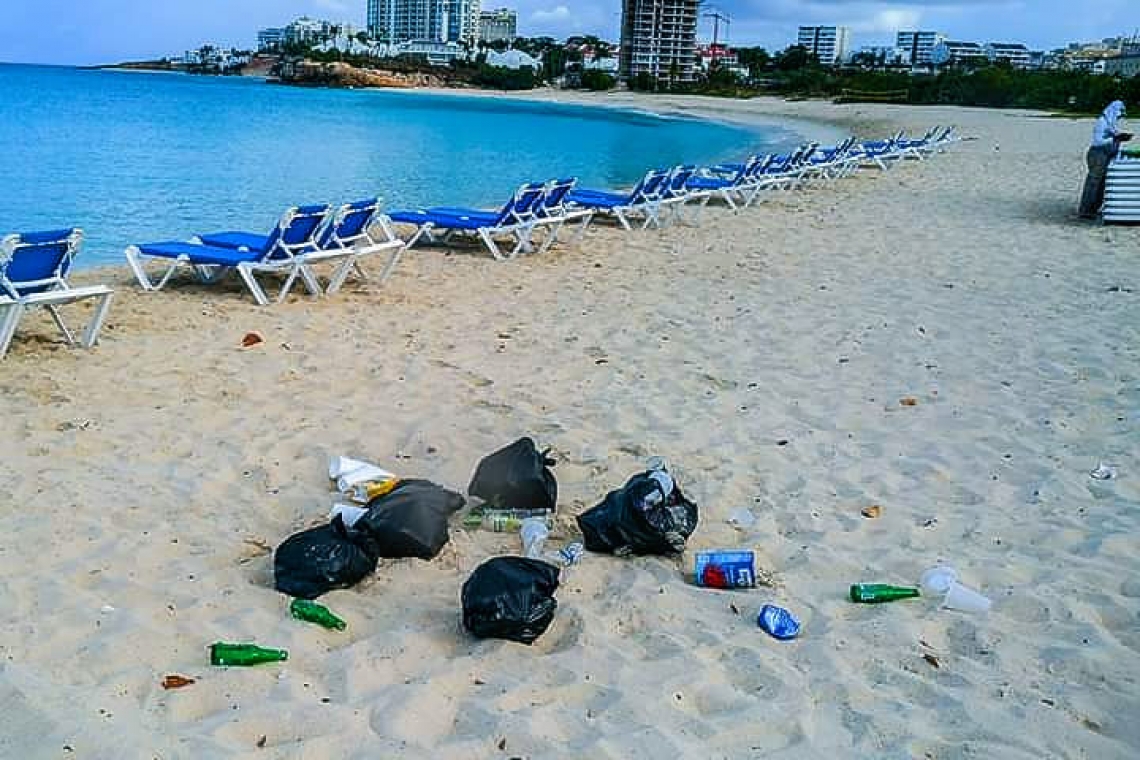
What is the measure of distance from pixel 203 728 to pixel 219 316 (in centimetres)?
498

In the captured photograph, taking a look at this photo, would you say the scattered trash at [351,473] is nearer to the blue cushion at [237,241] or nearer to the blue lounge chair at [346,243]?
the blue lounge chair at [346,243]

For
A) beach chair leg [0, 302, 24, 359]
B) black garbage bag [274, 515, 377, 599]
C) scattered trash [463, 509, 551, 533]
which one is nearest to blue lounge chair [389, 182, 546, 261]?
beach chair leg [0, 302, 24, 359]

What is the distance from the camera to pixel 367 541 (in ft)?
11.7

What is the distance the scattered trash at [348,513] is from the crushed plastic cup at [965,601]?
2072 millimetres

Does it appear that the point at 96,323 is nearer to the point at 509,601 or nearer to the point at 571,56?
the point at 509,601

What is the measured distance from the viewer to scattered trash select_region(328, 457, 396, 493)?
4.20 meters

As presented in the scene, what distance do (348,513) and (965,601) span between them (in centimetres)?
219

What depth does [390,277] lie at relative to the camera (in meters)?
8.85

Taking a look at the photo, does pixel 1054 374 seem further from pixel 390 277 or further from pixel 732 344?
pixel 390 277

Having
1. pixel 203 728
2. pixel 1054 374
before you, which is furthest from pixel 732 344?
pixel 203 728

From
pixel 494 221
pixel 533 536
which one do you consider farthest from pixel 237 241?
pixel 533 536

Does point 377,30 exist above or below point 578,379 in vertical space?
above

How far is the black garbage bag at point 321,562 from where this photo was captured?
132 inches

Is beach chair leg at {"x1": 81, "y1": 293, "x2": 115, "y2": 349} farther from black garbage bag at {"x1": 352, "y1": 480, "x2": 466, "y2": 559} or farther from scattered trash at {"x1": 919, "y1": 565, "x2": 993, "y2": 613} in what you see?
scattered trash at {"x1": 919, "y1": 565, "x2": 993, "y2": 613}
